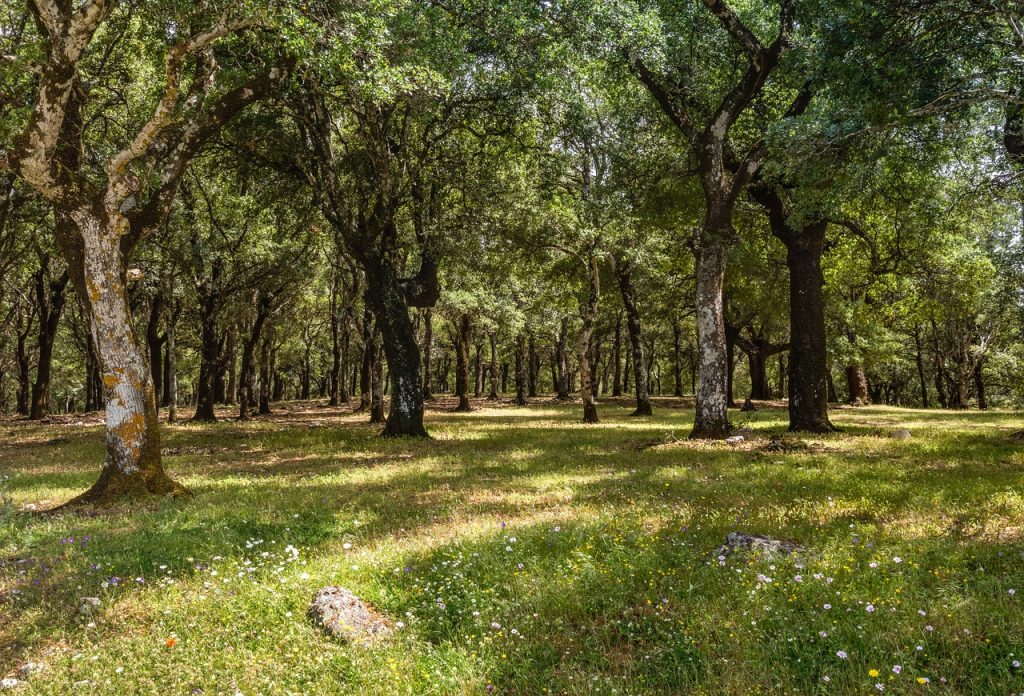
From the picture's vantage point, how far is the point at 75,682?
4.37 m

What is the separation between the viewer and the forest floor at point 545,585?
4.27m

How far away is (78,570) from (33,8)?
9.48m

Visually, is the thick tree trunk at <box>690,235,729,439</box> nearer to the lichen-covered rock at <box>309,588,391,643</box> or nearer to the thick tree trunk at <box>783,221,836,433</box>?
the thick tree trunk at <box>783,221,836,433</box>

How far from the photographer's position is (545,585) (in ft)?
18.6

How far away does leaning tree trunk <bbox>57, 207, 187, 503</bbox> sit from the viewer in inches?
409

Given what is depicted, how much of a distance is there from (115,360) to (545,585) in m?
9.19

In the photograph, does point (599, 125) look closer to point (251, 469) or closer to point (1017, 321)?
point (251, 469)

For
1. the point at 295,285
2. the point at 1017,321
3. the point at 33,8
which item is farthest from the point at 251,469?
the point at 1017,321

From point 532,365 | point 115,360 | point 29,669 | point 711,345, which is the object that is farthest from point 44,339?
point 532,365

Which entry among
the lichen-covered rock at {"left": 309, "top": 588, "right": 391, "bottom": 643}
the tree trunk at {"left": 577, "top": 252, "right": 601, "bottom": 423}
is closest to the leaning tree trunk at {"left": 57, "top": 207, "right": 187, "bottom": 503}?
the lichen-covered rock at {"left": 309, "top": 588, "right": 391, "bottom": 643}

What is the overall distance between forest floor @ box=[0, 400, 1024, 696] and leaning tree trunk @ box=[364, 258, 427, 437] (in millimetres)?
8277

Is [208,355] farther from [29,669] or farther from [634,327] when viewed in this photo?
[29,669]

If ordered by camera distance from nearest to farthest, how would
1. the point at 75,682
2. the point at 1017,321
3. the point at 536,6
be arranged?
the point at 75,682 → the point at 536,6 → the point at 1017,321

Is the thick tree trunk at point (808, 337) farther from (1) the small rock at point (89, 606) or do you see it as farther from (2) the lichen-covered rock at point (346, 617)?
(1) the small rock at point (89, 606)
